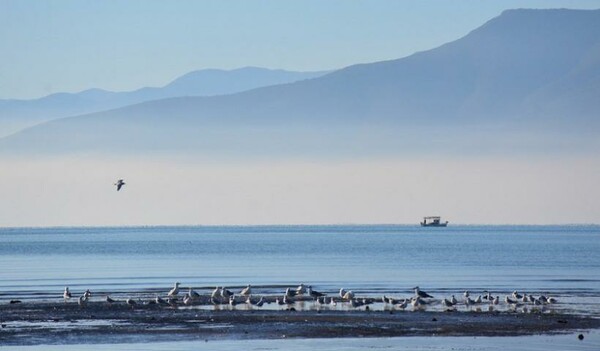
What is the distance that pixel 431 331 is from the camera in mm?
38656

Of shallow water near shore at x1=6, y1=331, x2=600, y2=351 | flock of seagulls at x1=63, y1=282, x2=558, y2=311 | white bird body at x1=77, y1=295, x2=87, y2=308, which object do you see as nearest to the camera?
shallow water near shore at x1=6, y1=331, x2=600, y2=351

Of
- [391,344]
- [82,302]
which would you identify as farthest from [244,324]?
[82,302]

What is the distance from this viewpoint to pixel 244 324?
41.1 metres

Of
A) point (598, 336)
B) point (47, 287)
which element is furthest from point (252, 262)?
point (598, 336)

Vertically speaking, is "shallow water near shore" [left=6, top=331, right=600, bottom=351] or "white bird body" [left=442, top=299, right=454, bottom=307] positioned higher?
"white bird body" [left=442, top=299, right=454, bottom=307]

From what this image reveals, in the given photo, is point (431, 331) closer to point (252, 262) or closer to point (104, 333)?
point (104, 333)

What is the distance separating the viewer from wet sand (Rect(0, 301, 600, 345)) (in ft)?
124

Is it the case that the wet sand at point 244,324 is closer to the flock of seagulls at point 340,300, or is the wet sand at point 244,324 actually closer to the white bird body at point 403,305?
the white bird body at point 403,305

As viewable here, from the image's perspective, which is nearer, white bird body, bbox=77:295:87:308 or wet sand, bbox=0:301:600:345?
wet sand, bbox=0:301:600:345

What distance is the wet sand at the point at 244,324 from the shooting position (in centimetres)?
3794

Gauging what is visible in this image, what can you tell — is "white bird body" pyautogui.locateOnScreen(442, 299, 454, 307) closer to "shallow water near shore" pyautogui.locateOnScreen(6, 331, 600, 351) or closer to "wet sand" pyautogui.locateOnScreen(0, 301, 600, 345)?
"wet sand" pyautogui.locateOnScreen(0, 301, 600, 345)

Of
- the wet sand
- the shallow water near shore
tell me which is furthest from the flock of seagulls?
the shallow water near shore

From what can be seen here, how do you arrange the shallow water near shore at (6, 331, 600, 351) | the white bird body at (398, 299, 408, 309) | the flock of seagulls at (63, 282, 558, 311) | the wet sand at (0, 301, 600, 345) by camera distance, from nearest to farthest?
1. the shallow water near shore at (6, 331, 600, 351)
2. the wet sand at (0, 301, 600, 345)
3. the white bird body at (398, 299, 408, 309)
4. the flock of seagulls at (63, 282, 558, 311)

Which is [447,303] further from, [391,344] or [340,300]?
[391,344]
